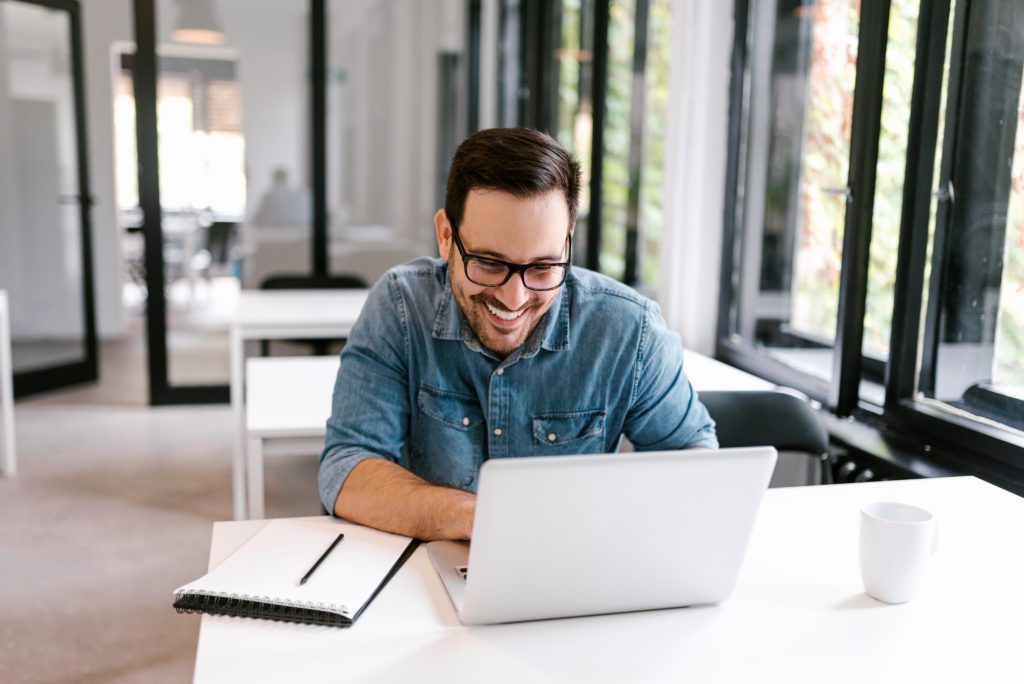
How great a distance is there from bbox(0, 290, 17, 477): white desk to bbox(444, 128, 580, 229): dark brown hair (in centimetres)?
294

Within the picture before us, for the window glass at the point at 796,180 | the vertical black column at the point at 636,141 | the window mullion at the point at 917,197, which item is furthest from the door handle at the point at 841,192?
the vertical black column at the point at 636,141

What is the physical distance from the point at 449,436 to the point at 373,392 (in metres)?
0.15

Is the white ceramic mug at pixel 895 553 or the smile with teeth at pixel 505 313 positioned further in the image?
the smile with teeth at pixel 505 313

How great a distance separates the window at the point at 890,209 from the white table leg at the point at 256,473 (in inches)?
56.4

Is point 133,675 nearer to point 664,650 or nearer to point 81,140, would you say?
point 664,650

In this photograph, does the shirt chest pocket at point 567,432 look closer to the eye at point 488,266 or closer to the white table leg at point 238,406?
the eye at point 488,266

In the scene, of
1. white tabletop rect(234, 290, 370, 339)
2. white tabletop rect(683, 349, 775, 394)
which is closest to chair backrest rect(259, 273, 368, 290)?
white tabletop rect(234, 290, 370, 339)

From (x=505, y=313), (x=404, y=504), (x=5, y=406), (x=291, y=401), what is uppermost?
(x=505, y=313)

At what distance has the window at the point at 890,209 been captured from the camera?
6.13 ft

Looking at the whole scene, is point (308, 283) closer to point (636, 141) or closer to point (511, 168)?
point (636, 141)

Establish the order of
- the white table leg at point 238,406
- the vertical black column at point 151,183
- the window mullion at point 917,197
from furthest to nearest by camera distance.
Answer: the vertical black column at point 151,183 → the white table leg at point 238,406 → the window mullion at point 917,197

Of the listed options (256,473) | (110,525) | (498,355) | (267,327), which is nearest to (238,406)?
(267,327)

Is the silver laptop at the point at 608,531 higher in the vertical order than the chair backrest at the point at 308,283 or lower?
higher

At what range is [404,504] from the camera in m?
1.29
